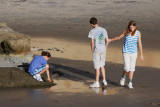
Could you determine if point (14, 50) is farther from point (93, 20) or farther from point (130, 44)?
point (130, 44)

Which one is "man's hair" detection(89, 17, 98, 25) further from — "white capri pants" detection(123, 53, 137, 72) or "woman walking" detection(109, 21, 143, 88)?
"white capri pants" detection(123, 53, 137, 72)

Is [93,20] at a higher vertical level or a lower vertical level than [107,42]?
higher

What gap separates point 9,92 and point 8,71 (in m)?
1.07

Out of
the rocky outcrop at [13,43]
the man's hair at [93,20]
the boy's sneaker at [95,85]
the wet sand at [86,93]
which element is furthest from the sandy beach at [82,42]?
the man's hair at [93,20]

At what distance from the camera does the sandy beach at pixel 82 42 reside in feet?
31.0

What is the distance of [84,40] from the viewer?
1905cm

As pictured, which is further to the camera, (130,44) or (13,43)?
(13,43)

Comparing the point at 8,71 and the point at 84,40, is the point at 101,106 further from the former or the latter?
the point at 84,40

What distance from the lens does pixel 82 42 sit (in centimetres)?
1856

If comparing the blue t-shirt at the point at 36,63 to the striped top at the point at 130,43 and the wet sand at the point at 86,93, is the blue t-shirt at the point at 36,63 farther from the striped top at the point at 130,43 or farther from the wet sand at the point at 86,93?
the striped top at the point at 130,43

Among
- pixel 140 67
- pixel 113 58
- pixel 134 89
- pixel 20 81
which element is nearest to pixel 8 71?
pixel 20 81

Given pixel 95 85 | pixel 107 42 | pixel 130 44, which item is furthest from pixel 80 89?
pixel 130 44

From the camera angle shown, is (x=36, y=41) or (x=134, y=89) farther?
(x=36, y=41)

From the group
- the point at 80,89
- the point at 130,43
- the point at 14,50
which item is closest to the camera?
the point at 80,89
